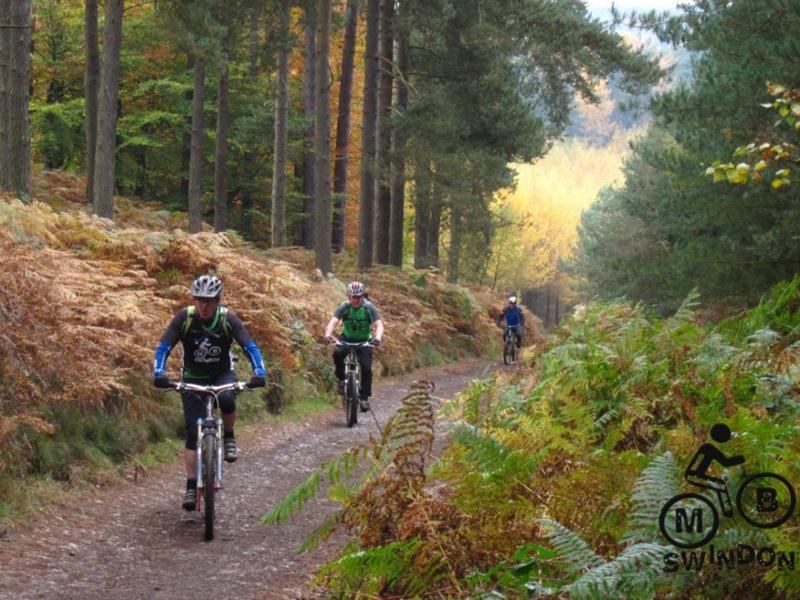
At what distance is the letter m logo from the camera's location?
394cm

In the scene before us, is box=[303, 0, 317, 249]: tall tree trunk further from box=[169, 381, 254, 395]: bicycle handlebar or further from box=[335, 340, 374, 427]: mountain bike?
box=[169, 381, 254, 395]: bicycle handlebar

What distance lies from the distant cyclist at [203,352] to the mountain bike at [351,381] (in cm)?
539

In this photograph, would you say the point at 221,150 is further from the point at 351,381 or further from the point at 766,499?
the point at 766,499

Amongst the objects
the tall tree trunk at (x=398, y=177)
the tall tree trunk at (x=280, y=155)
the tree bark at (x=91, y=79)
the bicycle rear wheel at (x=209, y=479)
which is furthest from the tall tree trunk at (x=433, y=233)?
the bicycle rear wheel at (x=209, y=479)

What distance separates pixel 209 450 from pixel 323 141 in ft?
44.4

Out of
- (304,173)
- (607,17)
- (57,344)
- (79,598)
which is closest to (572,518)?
(79,598)

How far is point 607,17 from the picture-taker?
21125mm

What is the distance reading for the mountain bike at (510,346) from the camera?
1038 inches

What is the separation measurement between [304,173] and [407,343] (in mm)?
11645

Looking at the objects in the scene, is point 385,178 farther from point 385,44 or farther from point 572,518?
point 572,518

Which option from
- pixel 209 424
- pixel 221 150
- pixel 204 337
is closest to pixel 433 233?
pixel 221 150

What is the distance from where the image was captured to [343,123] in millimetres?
31203

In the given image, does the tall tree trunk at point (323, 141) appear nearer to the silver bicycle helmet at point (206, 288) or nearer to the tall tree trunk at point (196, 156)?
the tall tree trunk at point (196, 156)

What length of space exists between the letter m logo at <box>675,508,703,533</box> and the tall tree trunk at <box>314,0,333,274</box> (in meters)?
17.0
